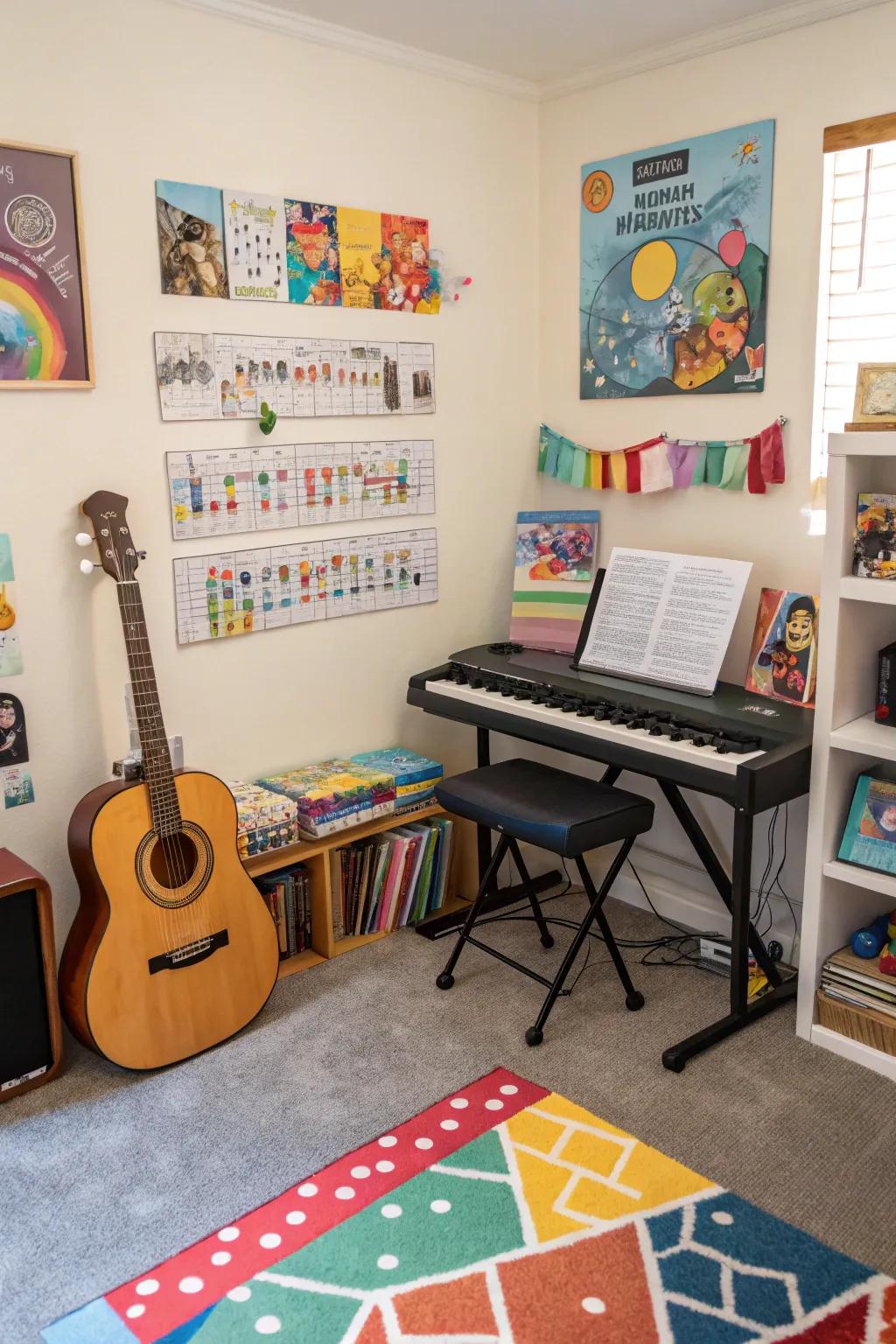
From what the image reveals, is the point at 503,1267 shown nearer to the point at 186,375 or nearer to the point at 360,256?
the point at 186,375

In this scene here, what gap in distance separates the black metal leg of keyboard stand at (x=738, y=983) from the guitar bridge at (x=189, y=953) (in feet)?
3.59

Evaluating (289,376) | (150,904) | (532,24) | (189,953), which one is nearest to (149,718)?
(150,904)

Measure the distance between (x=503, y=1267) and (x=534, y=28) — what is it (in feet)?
9.60

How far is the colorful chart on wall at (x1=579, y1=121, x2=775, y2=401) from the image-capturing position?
117 inches

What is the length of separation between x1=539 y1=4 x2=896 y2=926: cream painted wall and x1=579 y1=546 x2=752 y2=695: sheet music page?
9.7 inches

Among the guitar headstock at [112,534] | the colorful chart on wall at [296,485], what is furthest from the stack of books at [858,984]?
the guitar headstock at [112,534]

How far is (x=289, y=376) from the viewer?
3.05m

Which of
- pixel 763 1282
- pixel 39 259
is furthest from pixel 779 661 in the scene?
pixel 39 259

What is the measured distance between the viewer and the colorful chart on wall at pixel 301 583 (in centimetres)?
296

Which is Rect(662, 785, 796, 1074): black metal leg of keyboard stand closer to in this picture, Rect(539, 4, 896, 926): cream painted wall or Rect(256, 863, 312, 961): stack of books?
Rect(539, 4, 896, 926): cream painted wall

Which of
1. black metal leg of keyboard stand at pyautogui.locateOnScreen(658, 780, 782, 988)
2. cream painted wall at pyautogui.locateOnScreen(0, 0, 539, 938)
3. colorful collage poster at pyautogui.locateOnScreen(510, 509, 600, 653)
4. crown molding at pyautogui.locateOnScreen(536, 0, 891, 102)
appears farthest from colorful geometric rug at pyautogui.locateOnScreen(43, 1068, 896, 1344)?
crown molding at pyautogui.locateOnScreen(536, 0, 891, 102)

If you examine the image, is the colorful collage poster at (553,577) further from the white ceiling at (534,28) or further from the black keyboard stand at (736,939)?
the white ceiling at (534,28)

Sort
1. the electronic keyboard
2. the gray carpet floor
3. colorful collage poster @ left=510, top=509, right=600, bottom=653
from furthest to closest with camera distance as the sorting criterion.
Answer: colorful collage poster @ left=510, top=509, right=600, bottom=653, the electronic keyboard, the gray carpet floor

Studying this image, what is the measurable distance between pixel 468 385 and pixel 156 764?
5.28ft
